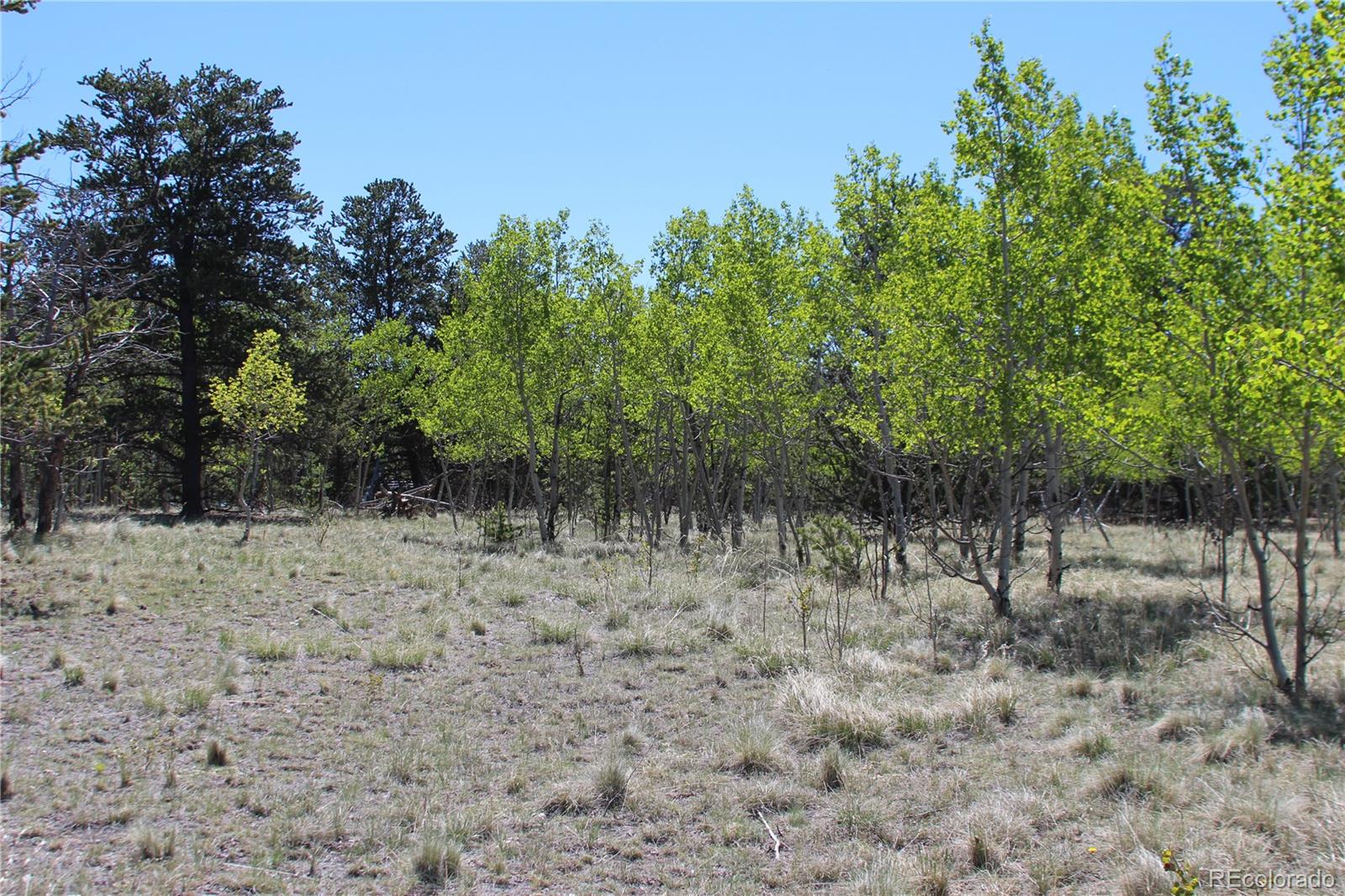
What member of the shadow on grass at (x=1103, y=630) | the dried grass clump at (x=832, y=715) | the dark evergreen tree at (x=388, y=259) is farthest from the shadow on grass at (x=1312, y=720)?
the dark evergreen tree at (x=388, y=259)

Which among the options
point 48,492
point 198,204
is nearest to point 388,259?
point 198,204

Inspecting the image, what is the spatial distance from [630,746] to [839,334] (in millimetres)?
11189

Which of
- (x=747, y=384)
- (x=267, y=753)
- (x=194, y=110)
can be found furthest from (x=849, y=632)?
(x=194, y=110)

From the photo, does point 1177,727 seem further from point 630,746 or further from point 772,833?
point 630,746

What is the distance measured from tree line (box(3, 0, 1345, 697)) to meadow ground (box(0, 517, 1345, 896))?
1.71 metres

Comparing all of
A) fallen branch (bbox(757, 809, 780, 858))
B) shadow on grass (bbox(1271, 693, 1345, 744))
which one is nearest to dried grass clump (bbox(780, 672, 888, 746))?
fallen branch (bbox(757, 809, 780, 858))

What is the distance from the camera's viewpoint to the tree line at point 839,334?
8742 millimetres

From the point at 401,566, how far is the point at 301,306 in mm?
14623

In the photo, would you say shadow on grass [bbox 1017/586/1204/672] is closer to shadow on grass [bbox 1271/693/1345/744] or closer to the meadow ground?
the meadow ground

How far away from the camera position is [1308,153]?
8203mm

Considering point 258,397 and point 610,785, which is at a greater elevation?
point 258,397

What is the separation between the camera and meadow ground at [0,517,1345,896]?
18.7 ft

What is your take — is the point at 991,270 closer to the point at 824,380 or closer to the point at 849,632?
the point at 849,632

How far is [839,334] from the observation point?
1741 cm
